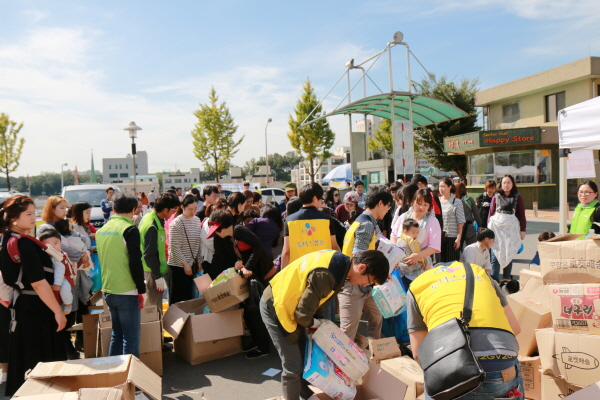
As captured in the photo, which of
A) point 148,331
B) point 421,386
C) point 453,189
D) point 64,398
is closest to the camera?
point 64,398

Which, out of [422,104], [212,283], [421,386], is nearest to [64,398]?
[212,283]

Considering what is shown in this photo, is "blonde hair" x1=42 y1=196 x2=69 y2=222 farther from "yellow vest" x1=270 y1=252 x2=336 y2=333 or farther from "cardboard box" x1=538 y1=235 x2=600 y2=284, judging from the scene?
"cardboard box" x1=538 y1=235 x2=600 y2=284

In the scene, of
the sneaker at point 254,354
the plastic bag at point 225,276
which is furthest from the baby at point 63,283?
the sneaker at point 254,354

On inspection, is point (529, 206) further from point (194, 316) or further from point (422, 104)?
point (194, 316)

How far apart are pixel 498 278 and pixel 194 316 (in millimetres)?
5011

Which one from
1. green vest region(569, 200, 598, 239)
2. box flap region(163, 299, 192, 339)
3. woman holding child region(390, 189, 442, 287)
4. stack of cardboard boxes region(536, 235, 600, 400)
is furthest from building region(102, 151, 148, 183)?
stack of cardboard boxes region(536, 235, 600, 400)

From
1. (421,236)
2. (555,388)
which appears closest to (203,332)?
(421,236)

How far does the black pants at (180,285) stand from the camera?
514 cm

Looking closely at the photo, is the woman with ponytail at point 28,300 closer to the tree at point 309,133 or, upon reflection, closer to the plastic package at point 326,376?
the plastic package at point 326,376

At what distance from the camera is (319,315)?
2.99 meters

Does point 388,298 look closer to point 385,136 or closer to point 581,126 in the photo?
point 581,126

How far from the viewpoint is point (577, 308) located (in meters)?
2.84

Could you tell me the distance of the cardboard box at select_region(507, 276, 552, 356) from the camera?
10.9 ft

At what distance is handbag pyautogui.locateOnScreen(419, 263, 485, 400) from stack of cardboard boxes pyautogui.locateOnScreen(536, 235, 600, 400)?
132 centimetres
